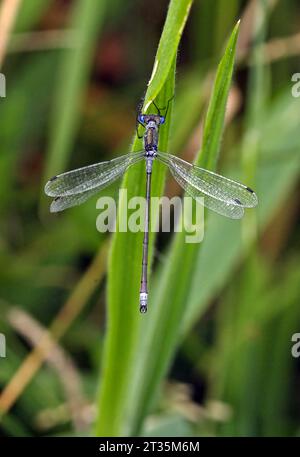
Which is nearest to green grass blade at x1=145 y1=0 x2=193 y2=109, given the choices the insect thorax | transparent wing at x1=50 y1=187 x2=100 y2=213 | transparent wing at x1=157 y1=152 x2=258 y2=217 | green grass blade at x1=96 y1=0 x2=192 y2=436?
green grass blade at x1=96 y1=0 x2=192 y2=436

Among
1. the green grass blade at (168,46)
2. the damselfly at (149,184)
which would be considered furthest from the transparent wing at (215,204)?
the green grass blade at (168,46)

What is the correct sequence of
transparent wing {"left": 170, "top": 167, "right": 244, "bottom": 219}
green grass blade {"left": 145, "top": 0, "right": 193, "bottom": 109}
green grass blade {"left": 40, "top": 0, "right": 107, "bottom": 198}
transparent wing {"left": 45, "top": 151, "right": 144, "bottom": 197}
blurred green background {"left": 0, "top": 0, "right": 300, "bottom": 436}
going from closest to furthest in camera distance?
green grass blade {"left": 145, "top": 0, "right": 193, "bottom": 109} < transparent wing {"left": 170, "top": 167, "right": 244, "bottom": 219} < transparent wing {"left": 45, "top": 151, "right": 144, "bottom": 197} < blurred green background {"left": 0, "top": 0, "right": 300, "bottom": 436} < green grass blade {"left": 40, "top": 0, "right": 107, "bottom": 198}

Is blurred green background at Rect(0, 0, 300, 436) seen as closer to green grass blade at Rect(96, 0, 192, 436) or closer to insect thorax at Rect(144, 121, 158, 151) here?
green grass blade at Rect(96, 0, 192, 436)

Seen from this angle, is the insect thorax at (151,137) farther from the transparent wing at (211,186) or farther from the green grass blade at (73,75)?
the green grass blade at (73,75)
